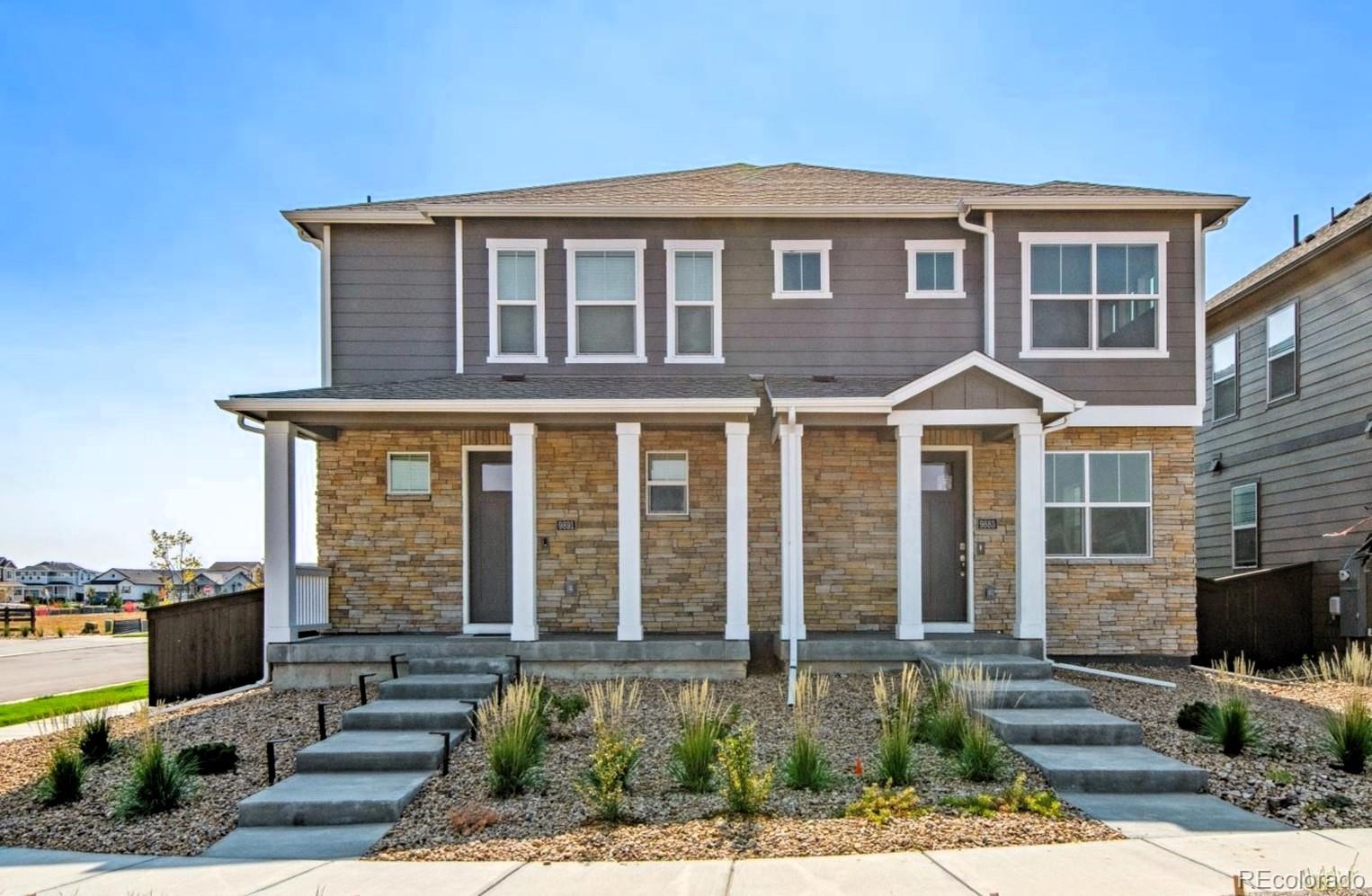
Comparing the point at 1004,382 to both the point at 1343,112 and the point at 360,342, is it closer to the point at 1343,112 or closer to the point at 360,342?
the point at 360,342

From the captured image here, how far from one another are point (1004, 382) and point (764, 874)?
6.76m

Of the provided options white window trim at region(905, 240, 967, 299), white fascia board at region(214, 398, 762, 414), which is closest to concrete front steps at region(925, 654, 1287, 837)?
white fascia board at region(214, 398, 762, 414)

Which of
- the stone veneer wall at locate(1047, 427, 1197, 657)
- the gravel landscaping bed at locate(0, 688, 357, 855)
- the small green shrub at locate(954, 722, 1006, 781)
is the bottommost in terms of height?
the gravel landscaping bed at locate(0, 688, 357, 855)

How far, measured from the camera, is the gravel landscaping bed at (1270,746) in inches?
241

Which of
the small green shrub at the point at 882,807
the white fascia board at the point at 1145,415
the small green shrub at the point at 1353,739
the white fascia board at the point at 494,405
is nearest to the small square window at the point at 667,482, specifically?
the white fascia board at the point at 494,405

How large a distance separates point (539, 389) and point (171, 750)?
5.05 m

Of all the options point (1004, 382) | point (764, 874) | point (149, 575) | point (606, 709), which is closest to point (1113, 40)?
point (1004, 382)

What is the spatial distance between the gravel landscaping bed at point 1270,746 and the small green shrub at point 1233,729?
0.07 m

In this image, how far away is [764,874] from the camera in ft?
16.4

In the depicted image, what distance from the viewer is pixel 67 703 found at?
12.3 metres

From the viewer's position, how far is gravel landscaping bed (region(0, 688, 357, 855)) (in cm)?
605

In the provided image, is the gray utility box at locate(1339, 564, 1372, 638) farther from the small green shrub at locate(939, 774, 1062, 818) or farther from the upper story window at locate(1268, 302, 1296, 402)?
the small green shrub at locate(939, 774, 1062, 818)

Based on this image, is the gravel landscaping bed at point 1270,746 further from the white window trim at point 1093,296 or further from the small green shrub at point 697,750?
the white window trim at point 1093,296

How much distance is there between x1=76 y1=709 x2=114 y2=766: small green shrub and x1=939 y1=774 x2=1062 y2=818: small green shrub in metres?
6.70
